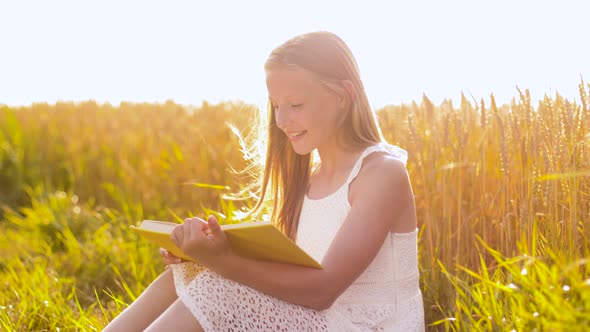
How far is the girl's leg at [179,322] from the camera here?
70.1 inches

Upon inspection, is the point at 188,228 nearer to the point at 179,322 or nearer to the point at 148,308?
the point at 179,322

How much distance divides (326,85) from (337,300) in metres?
0.68

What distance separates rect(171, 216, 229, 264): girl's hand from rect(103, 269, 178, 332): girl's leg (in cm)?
46

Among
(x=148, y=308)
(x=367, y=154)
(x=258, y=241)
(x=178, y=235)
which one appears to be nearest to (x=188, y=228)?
(x=178, y=235)

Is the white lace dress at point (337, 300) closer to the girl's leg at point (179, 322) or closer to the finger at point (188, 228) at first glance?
the girl's leg at point (179, 322)

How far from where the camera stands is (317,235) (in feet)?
7.30

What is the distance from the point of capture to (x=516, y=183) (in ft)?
9.05

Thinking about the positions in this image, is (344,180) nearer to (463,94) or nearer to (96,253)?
(463,94)

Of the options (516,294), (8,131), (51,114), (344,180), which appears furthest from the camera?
(51,114)

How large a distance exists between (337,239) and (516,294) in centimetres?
48

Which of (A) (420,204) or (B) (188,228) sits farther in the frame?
(A) (420,204)

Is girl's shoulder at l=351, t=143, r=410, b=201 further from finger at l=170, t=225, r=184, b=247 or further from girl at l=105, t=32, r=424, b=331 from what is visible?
finger at l=170, t=225, r=184, b=247

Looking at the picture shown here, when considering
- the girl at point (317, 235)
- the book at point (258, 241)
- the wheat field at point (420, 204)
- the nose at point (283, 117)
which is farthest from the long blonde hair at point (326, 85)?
the book at point (258, 241)

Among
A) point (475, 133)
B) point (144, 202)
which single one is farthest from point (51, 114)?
point (475, 133)
